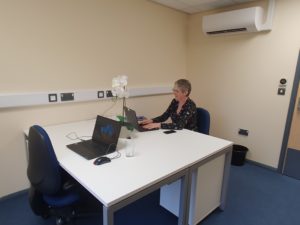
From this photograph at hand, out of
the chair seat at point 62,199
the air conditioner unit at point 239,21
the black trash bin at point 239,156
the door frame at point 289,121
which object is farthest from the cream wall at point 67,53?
the door frame at point 289,121

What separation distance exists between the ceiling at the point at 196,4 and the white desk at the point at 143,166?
204 centimetres

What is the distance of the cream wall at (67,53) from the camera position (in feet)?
6.68

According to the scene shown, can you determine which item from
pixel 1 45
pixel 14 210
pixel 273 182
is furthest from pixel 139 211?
pixel 1 45

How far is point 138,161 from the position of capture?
152 centimetres

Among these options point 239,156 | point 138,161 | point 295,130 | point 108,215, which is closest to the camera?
point 108,215

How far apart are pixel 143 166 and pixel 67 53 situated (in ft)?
5.49

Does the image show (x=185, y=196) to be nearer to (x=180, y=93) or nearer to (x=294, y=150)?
(x=180, y=93)

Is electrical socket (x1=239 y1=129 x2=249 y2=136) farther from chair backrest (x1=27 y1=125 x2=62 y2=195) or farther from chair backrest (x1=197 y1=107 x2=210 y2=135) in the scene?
chair backrest (x1=27 y1=125 x2=62 y2=195)

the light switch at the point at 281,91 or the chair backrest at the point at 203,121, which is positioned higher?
the light switch at the point at 281,91

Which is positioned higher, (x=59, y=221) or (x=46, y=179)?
(x=46, y=179)

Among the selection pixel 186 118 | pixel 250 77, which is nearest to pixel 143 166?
pixel 186 118

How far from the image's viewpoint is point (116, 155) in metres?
1.61

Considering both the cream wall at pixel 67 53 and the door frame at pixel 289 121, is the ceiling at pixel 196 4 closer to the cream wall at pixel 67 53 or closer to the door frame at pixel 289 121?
the cream wall at pixel 67 53

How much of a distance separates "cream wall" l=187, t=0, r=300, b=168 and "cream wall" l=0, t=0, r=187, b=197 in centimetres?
88
